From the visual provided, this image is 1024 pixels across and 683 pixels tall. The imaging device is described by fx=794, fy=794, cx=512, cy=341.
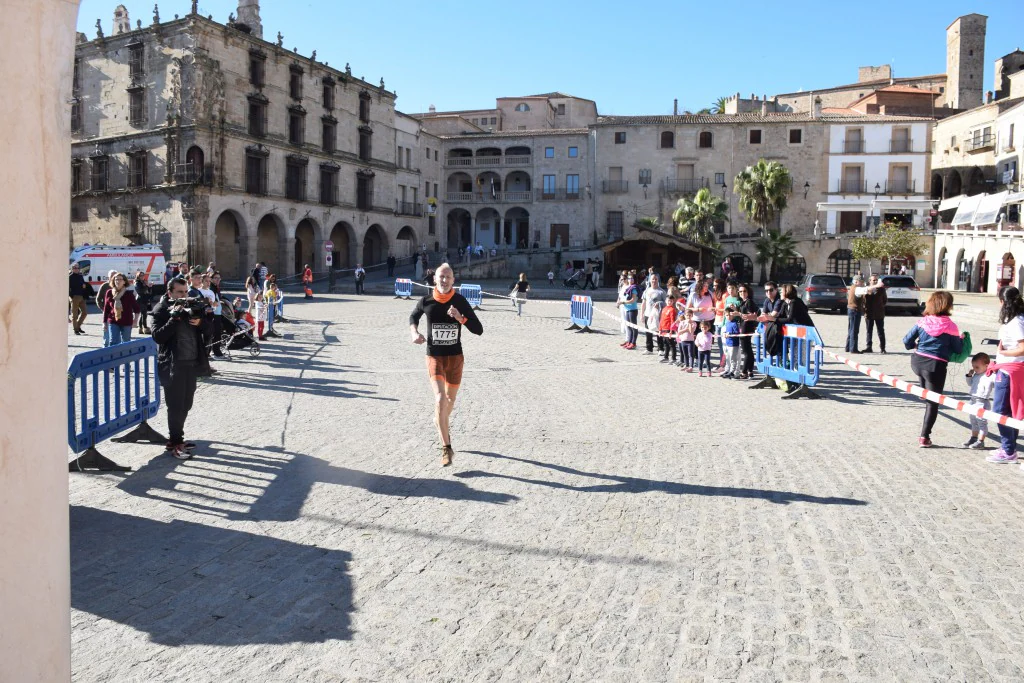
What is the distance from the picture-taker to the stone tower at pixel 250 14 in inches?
1887

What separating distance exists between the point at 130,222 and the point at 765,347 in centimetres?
4147

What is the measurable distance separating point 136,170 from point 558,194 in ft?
99.7

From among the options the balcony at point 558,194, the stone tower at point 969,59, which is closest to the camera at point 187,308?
the balcony at point 558,194

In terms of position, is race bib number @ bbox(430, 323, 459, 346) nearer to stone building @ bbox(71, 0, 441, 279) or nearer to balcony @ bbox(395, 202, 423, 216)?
stone building @ bbox(71, 0, 441, 279)

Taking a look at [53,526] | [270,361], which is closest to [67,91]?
[53,526]

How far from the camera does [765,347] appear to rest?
41.1 ft

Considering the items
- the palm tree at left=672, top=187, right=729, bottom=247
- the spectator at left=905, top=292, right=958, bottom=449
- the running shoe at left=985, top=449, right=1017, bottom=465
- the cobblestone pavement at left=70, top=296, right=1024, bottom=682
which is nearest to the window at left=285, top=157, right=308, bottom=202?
the palm tree at left=672, top=187, right=729, bottom=247

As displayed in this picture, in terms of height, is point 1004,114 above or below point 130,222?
above

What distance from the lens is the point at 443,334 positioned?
7.78 meters

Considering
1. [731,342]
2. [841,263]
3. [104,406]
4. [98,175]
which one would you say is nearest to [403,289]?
[98,175]

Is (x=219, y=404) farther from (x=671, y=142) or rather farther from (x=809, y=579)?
(x=671, y=142)

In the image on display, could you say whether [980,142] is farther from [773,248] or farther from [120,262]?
[120,262]

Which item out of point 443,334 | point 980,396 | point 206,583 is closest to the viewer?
point 206,583

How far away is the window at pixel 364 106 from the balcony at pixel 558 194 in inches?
571
